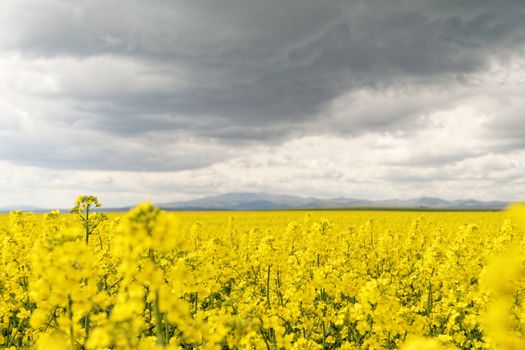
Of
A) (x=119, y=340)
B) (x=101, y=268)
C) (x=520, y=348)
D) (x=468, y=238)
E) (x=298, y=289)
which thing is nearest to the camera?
(x=520, y=348)

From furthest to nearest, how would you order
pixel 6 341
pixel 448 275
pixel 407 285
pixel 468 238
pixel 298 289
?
pixel 468 238 → pixel 407 285 → pixel 448 275 → pixel 6 341 → pixel 298 289

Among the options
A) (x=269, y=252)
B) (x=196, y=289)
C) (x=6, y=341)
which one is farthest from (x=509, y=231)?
(x=6, y=341)

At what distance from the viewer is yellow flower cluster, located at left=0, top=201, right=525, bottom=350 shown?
2.83 metres

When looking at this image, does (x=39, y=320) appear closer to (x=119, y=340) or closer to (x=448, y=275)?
(x=119, y=340)

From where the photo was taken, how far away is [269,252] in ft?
25.2

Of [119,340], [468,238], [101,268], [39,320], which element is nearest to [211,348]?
[119,340]

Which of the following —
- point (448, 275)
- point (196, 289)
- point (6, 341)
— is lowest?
point (6, 341)

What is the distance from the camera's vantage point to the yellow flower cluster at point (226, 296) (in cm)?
283

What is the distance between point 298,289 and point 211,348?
2992 millimetres

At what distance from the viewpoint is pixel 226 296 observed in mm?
8078

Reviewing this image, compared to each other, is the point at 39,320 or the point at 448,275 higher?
the point at 39,320

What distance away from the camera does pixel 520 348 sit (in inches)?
93.9

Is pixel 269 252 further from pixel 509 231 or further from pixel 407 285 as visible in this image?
pixel 509 231

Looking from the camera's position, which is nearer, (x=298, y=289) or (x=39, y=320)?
(x=39, y=320)
